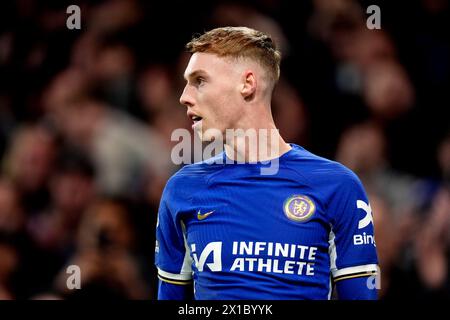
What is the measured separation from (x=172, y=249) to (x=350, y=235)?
0.65m

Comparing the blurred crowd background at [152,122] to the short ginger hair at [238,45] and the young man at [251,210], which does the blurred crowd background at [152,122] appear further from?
the short ginger hair at [238,45]

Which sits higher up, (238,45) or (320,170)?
(238,45)

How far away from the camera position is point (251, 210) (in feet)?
9.43

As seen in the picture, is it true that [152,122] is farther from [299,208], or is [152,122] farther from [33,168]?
[299,208]

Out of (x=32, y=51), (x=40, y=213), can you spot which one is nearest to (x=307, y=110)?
(x=40, y=213)

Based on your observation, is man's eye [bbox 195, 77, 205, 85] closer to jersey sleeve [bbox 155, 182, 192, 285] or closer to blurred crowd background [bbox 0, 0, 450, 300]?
jersey sleeve [bbox 155, 182, 192, 285]

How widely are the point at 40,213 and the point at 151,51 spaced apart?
1477 millimetres

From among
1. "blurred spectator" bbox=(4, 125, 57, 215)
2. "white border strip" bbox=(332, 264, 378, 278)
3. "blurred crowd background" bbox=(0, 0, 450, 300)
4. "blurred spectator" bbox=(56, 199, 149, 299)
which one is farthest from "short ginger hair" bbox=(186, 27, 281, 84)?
"blurred spectator" bbox=(4, 125, 57, 215)

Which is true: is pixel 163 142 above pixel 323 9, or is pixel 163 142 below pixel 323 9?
below

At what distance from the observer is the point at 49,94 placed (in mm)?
6398

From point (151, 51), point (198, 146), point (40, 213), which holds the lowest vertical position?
point (40, 213)

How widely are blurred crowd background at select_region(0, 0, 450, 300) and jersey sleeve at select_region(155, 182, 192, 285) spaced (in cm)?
164

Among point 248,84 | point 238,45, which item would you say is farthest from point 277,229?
point 238,45

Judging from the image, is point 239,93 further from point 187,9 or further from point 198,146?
point 187,9
